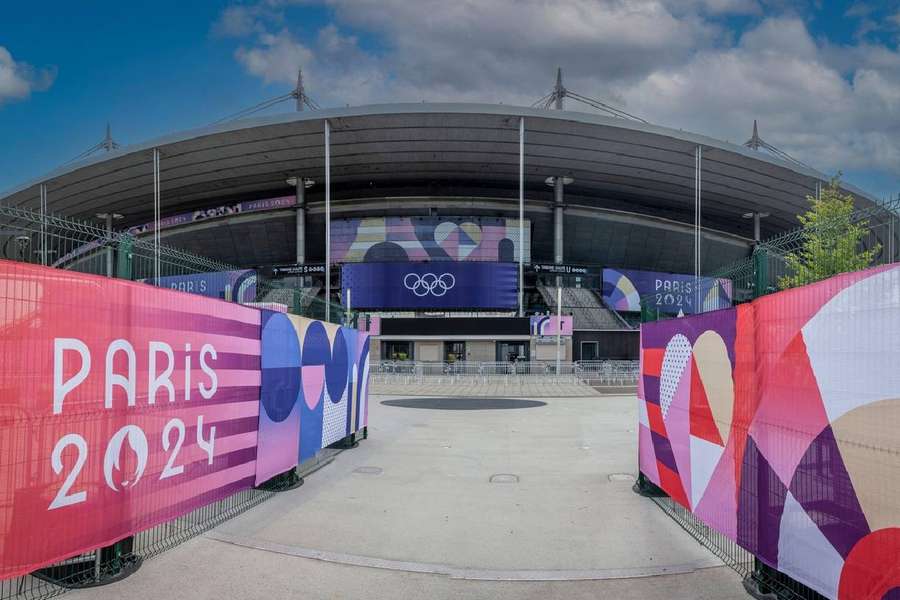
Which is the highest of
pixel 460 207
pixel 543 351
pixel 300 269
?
pixel 460 207

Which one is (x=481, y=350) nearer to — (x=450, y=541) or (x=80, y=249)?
(x=450, y=541)

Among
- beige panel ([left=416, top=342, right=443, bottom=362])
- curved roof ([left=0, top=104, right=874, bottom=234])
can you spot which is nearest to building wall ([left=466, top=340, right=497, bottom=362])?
beige panel ([left=416, top=342, right=443, bottom=362])

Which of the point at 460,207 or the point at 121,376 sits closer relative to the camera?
the point at 121,376

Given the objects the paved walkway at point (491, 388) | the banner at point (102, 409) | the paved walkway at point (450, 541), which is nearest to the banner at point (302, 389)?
the paved walkway at point (450, 541)

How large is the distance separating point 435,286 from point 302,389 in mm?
39471

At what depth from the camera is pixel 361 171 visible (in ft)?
169

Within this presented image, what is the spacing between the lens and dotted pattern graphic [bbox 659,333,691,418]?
27.1ft

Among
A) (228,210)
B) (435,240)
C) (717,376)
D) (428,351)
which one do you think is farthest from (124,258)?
(228,210)

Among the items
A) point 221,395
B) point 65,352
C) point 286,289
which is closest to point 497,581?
point 221,395

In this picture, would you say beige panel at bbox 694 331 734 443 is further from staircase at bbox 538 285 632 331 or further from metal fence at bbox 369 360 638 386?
staircase at bbox 538 285 632 331

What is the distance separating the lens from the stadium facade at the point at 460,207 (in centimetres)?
4481

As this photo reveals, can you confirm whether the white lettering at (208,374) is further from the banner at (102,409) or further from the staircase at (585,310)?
the staircase at (585,310)

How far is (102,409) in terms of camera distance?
228 inches

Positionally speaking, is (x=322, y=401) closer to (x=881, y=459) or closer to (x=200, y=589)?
(x=200, y=589)
